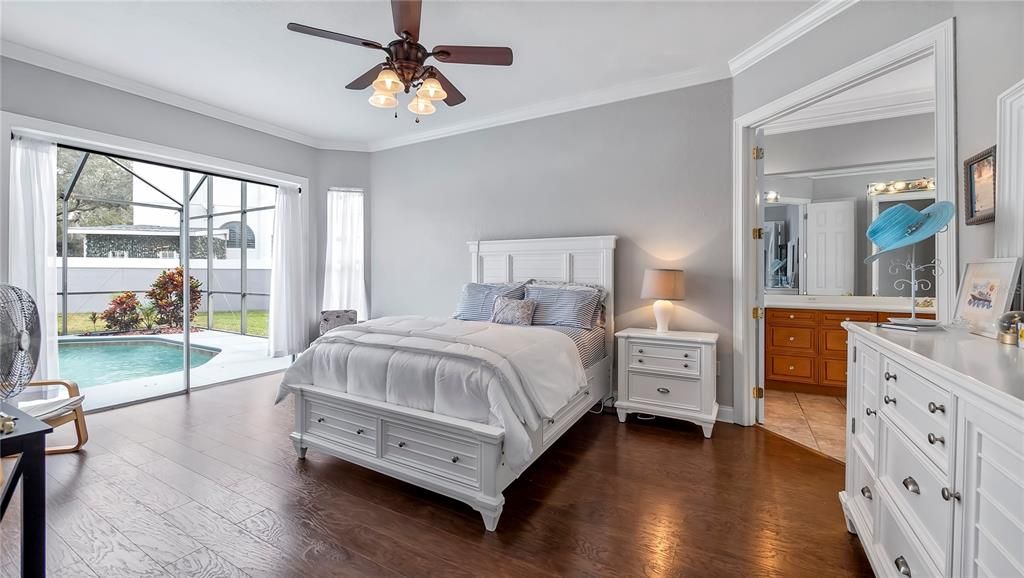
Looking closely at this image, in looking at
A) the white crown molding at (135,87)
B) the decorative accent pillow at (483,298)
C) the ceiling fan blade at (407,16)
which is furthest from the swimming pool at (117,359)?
the ceiling fan blade at (407,16)

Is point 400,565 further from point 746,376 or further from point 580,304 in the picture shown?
point 746,376

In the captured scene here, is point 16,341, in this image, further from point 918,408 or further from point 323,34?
point 918,408

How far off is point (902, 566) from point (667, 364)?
1888mm

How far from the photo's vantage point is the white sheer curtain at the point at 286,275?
4.86 metres

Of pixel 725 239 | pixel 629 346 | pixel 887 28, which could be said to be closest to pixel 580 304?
pixel 629 346

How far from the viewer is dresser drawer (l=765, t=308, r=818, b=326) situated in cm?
400

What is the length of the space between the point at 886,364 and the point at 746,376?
1.93 meters

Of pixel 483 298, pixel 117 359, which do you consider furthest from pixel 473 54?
pixel 117 359

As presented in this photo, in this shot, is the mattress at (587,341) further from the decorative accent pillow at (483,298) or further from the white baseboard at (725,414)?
the white baseboard at (725,414)

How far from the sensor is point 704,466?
2.61m

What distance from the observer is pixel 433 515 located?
6.83 ft

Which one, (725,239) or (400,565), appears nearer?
(400,565)

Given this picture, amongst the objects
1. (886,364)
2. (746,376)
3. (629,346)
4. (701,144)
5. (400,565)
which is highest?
(701,144)

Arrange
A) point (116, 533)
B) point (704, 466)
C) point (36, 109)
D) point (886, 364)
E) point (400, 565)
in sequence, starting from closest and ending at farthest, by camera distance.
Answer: point (886, 364)
point (400, 565)
point (116, 533)
point (704, 466)
point (36, 109)
